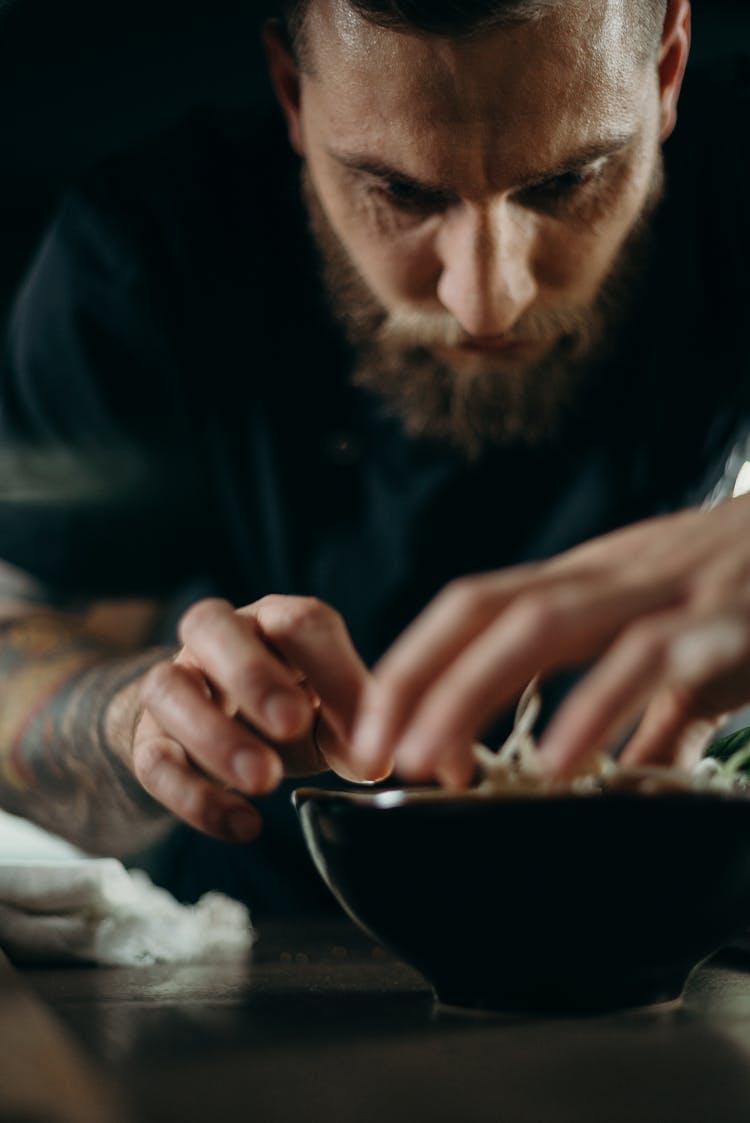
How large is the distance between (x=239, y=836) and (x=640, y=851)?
1.42ft

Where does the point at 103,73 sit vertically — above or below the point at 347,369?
above

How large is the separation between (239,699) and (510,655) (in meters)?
0.24

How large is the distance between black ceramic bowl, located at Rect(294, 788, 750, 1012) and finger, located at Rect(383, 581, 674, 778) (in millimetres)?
34

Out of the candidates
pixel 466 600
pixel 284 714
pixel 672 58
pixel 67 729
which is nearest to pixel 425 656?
pixel 466 600

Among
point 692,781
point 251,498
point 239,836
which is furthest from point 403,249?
point 692,781

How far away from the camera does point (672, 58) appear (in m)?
1.61

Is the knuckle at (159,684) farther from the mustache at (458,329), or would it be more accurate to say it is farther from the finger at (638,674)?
the mustache at (458,329)

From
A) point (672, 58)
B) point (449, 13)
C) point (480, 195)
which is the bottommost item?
point (480, 195)

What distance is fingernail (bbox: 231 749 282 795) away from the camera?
80 centimetres

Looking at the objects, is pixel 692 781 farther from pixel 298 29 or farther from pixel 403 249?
Answer: pixel 298 29

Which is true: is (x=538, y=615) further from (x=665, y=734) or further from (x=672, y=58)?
(x=672, y=58)

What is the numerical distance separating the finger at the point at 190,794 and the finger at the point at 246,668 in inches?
5.6

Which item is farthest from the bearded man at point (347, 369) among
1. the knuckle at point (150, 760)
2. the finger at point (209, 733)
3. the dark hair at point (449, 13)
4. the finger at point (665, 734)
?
the finger at point (665, 734)

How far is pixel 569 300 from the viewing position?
171 centimetres
